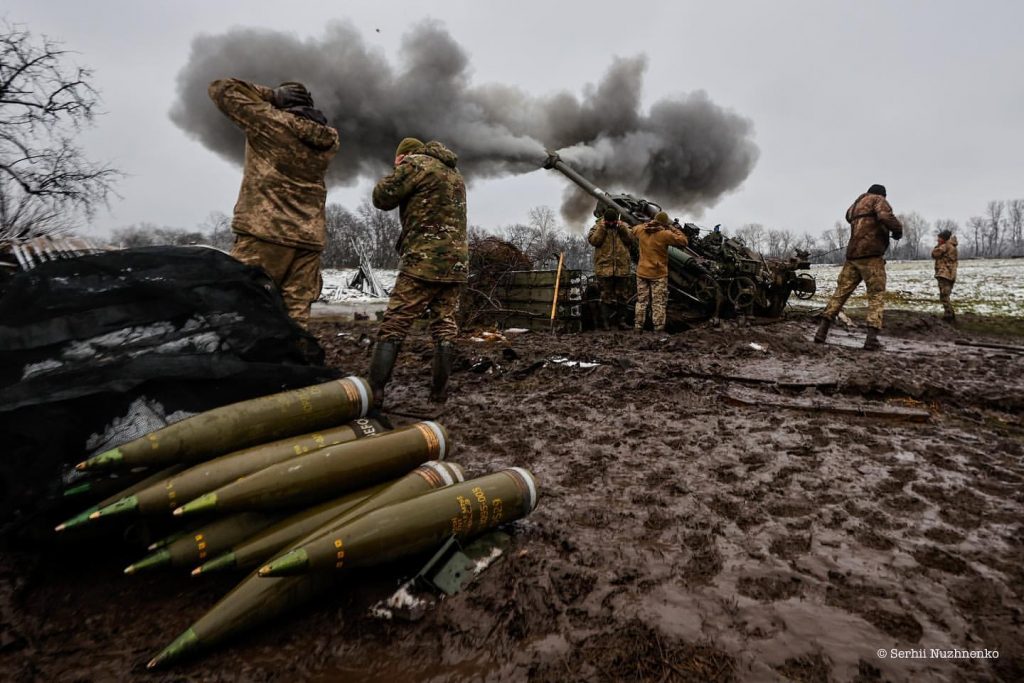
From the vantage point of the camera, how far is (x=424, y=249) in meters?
3.71

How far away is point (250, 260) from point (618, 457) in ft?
8.80

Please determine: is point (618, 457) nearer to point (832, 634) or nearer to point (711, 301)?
point (832, 634)

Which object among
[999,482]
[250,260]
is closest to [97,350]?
[250,260]

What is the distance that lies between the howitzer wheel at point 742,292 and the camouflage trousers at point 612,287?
209cm

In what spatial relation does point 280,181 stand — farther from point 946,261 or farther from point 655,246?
point 946,261

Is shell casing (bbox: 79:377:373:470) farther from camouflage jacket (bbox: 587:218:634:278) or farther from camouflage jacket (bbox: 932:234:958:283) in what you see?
camouflage jacket (bbox: 932:234:958:283)

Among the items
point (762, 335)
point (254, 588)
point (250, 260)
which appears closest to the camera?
point (254, 588)

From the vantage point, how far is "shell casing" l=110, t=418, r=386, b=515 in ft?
4.84

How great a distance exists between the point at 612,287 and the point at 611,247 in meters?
0.72

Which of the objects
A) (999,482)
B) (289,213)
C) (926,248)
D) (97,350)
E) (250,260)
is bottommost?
(999,482)

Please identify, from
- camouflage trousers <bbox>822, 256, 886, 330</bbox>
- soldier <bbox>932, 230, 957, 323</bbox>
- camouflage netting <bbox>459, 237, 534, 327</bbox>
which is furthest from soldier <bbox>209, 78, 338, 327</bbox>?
soldier <bbox>932, 230, 957, 323</bbox>

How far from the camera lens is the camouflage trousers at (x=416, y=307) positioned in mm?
3611

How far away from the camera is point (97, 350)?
1886 mm

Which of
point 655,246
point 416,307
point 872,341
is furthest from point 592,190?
point 416,307
